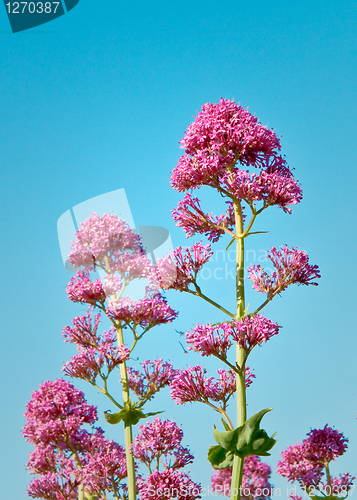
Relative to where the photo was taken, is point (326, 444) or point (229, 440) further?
point (326, 444)

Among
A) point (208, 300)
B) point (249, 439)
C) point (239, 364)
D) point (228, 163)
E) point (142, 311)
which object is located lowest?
point (249, 439)

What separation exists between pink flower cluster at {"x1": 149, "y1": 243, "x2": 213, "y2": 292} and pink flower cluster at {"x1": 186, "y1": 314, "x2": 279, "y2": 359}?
82 centimetres

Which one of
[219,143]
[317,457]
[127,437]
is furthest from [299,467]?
[219,143]

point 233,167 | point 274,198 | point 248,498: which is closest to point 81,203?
point 233,167

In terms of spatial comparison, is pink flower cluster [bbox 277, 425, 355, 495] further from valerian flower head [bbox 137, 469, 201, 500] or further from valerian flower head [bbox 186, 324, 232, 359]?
valerian flower head [bbox 186, 324, 232, 359]

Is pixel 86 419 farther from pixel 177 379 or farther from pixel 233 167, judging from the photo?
pixel 233 167

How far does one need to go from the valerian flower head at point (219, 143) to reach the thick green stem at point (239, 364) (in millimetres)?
716

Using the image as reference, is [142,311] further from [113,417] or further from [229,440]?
[229,440]

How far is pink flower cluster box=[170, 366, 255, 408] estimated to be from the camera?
6578 millimetres

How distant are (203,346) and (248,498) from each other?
1049 cm

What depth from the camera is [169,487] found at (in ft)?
27.7

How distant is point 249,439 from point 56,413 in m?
6.32

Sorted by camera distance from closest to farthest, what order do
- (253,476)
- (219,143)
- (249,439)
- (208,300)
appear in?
1. (249,439)
2. (208,300)
3. (219,143)
4. (253,476)

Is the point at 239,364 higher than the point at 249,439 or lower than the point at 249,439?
higher
